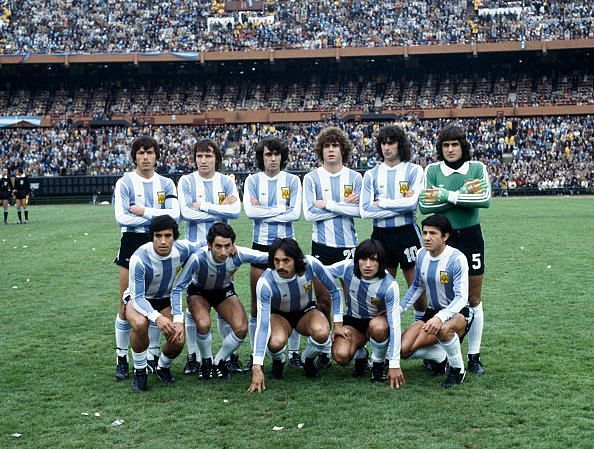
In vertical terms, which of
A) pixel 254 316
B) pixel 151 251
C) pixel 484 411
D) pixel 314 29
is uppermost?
pixel 314 29

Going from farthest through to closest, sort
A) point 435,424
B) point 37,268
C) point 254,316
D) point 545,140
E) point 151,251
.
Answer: point 545,140 < point 37,268 < point 254,316 < point 151,251 < point 435,424

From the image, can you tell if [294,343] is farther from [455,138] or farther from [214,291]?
[455,138]

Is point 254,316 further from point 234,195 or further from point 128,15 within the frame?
point 128,15

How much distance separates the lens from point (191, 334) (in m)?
6.50

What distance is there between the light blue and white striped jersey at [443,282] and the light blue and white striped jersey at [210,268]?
1213 millimetres

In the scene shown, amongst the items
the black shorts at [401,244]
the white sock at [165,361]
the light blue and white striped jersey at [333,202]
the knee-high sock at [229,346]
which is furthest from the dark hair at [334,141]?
the white sock at [165,361]

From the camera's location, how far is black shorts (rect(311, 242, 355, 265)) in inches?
267

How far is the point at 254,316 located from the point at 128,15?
145 ft

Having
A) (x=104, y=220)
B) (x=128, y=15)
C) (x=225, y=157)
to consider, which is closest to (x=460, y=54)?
(x=225, y=157)

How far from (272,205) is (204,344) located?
1.34m

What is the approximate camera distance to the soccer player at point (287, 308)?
5.89 m

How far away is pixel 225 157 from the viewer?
39.3 metres

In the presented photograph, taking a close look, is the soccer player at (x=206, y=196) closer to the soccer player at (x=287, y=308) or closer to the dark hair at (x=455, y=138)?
the soccer player at (x=287, y=308)

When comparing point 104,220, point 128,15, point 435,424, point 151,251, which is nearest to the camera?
point 435,424
